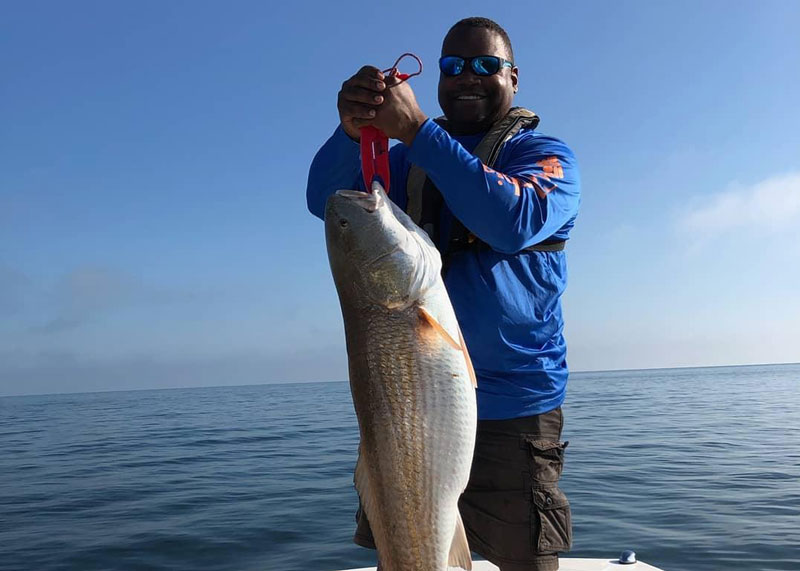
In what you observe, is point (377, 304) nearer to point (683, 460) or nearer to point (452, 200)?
point (452, 200)

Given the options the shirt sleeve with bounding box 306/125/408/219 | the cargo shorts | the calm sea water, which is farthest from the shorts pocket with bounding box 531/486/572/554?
the calm sea water

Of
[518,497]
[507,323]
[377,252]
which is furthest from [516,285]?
[518,497]

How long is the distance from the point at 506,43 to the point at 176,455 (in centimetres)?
1770

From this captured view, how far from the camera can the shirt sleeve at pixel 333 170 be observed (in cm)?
300

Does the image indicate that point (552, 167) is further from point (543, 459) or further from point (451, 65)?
point (543, 459)

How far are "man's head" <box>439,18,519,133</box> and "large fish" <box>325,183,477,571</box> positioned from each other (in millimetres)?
1419

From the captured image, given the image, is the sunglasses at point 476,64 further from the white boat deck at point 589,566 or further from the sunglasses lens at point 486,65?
the white boat deck at point 589,566

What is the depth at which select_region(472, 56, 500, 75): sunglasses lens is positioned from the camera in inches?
136

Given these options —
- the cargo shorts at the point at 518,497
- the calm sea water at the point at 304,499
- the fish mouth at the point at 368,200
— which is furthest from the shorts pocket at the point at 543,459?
the calm sea water at the point at 304,499

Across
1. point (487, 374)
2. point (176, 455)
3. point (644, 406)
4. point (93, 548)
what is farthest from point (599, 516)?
point (644, 406)

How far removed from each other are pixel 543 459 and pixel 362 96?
1879 mm

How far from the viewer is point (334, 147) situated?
120 inches

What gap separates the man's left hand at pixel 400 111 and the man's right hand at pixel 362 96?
0.03 metres

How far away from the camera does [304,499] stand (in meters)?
12.1
